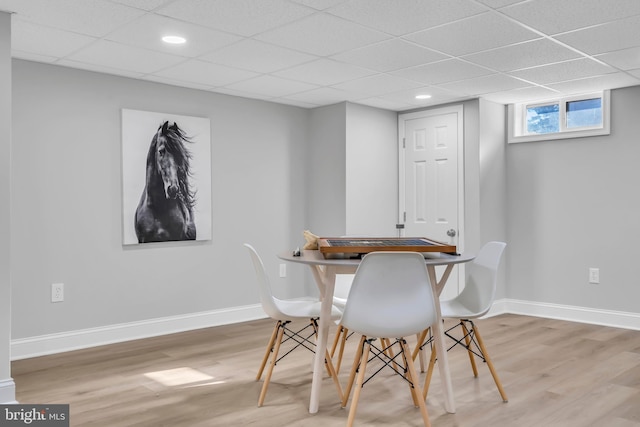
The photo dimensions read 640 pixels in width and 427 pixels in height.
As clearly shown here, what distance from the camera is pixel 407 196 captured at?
6035 mm

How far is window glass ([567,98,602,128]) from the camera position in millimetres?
5184

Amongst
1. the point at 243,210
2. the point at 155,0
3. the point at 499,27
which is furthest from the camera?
the point at 243,210

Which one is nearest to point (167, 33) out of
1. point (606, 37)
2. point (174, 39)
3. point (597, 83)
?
point (174, 39)

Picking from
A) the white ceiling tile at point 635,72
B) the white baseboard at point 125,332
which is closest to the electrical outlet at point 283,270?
the white baseboard at point 125,332

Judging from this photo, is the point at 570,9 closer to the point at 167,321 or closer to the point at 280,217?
the point at 280,217

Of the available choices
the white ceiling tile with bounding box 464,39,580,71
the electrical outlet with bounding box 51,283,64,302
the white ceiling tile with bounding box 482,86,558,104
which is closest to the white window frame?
the white ceiling tile with bounding box 482,86,558,104

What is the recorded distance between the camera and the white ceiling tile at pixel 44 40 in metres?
3.30

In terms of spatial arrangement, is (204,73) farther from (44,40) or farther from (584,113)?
(584,113)

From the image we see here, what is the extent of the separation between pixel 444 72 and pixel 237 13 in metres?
1.94

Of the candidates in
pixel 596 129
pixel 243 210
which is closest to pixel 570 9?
pixel 596 129

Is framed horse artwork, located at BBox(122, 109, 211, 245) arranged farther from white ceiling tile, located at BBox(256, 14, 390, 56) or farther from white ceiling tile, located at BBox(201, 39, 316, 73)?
white ceiling tile, located at BBox(256, 14, 390, 56)

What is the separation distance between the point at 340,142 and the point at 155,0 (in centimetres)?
297

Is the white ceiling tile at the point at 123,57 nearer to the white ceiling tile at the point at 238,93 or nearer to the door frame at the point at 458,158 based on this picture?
the white ceiling tile at the point at 238,93

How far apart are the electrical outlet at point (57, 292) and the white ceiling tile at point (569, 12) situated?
142 inches
